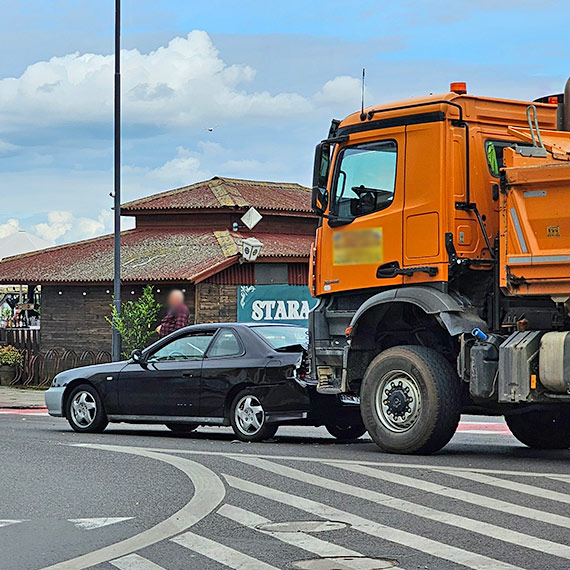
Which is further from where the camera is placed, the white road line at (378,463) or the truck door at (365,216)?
the truck door at (365,216)

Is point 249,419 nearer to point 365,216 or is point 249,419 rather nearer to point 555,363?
point 365,216

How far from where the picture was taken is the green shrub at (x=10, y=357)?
1184 inches

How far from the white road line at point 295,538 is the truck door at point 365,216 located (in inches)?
165

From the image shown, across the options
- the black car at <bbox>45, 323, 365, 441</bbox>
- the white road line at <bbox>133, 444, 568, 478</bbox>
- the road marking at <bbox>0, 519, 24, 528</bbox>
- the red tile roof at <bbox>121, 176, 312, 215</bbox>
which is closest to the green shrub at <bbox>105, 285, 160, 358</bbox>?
the red tile roof at <bbox>121, 176, 312, 215</bbox>

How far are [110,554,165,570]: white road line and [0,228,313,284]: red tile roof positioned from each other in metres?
20.6

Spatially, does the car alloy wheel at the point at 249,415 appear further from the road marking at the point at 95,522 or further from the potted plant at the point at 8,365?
the potted plant at the point at 8,365

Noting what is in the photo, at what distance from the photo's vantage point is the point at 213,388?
1430cm

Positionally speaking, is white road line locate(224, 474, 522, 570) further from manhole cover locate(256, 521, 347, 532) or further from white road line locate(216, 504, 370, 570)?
white road line locate(216, 504, 370, 570)

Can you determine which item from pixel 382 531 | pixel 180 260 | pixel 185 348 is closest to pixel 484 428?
pixel 185 348

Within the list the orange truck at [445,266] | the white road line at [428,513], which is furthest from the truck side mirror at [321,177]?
the white road line at [428,513]

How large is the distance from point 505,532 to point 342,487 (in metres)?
2.40

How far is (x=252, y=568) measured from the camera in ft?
22.7

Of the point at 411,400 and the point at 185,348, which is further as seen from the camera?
the point at 185,348

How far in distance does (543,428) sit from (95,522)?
249 inches
